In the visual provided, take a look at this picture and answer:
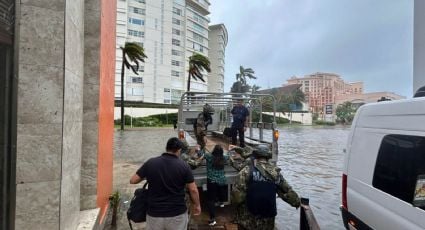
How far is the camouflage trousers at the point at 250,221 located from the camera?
3.42 meters

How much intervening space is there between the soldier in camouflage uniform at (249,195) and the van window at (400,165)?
90 cm

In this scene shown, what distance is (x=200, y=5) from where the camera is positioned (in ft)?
254

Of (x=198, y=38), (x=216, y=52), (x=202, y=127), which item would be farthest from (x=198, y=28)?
(x=202, y=127)

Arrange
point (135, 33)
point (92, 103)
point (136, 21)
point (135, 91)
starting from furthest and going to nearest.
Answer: point (136, 21)
point (135, 33)
point (135, 91)
point (92, 103)

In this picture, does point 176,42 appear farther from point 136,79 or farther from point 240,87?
point 240,87

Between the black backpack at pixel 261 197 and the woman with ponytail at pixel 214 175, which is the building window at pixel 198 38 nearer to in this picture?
the woman with ponytail at pixel 214 175

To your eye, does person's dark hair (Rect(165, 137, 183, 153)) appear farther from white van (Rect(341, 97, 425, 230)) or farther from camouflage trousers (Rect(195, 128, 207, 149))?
camouflage trousers (Rect(195, 128, 207, 149))

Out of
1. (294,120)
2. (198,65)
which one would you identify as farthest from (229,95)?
(294,120)

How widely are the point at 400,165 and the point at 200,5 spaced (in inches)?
3124

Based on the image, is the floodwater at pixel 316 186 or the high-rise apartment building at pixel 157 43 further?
the high-rise apartment building at pixel 157 43

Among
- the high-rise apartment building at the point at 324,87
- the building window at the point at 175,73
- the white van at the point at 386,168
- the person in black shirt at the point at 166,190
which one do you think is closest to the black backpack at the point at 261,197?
the person in black shirt at the point at 166,190

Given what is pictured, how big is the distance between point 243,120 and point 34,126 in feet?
20.5

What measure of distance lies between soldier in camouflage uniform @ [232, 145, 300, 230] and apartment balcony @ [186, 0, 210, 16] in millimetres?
74757


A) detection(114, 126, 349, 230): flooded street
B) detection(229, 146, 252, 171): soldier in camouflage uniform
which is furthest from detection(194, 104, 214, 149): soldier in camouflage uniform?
detection(114, 126, 349, 230): flooded street
